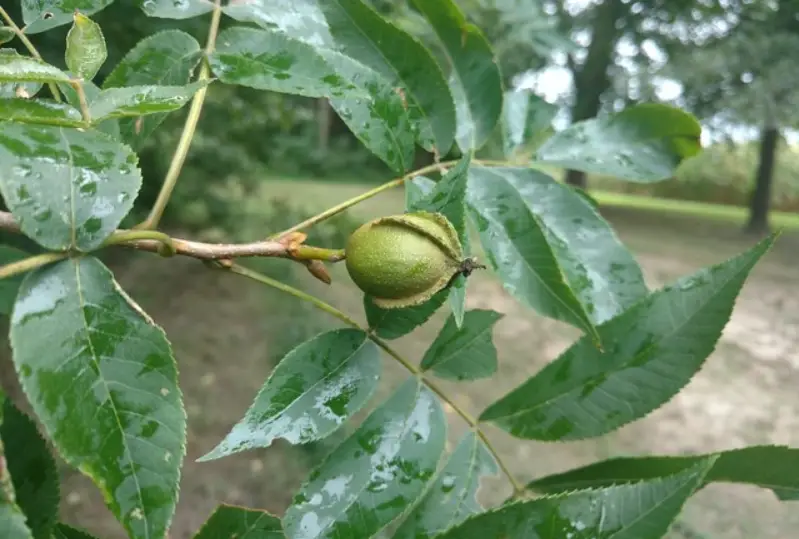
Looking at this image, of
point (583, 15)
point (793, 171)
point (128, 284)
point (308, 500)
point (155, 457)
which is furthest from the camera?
point (793, 171)

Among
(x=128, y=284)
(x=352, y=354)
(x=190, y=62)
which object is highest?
(x=190, y=62)

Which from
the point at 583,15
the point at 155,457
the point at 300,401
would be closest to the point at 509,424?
the point at 300,401

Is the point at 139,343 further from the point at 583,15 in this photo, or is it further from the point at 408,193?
the point at 583,15

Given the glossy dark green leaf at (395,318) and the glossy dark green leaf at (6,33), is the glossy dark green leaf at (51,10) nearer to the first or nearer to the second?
the glossy dark green leaf at (6,33)

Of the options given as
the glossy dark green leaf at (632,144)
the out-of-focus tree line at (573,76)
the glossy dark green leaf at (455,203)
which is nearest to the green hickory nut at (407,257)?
the glossy dark green leaf at (455,203)

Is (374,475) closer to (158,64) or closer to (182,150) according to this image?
(182,150)

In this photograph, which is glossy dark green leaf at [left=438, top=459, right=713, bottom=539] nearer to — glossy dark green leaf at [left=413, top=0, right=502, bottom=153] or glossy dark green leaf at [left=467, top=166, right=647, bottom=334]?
glossy dark green leaf at [left=467, top=166, right=647, bottom=334]

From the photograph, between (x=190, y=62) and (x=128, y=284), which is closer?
(x=190, y=62)

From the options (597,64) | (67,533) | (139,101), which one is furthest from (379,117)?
(597,64)
